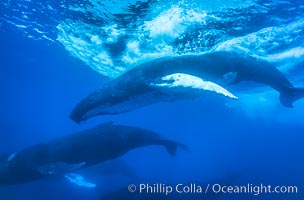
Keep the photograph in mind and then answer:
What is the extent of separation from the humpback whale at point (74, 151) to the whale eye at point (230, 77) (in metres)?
3.69

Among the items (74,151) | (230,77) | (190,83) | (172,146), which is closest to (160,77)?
(190,83)

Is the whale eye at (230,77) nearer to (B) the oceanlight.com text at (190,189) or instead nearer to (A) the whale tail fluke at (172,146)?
(A) the whale tail fluke at (172,146)

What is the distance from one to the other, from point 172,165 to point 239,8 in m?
73.9

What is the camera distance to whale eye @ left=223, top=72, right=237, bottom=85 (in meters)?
9.10

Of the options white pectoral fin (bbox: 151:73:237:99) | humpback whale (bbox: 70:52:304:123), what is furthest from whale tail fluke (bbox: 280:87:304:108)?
white pectoral fin (bbox: 151:73:237:99)

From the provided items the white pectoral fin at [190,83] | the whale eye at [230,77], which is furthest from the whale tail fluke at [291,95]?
the white pectoral fin at [190,83]

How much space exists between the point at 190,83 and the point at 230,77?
228 cm

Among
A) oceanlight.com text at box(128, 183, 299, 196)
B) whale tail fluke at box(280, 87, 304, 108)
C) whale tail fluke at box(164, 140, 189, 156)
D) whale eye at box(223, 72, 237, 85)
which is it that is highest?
whale eye at box(223, 72, 237, 85)

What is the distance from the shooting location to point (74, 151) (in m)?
10.9

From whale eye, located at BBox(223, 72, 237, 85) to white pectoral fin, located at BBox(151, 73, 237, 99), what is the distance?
178 cm

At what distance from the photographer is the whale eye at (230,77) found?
910 centimetres

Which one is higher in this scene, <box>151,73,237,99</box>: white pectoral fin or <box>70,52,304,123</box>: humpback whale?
<box>70,52,304,123</box>: humpback whale

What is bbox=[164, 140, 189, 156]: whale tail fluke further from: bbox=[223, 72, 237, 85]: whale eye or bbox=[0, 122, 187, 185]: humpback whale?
bbox=[223, 72, 237, 85]: whale eye

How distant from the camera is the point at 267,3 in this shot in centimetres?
1235
